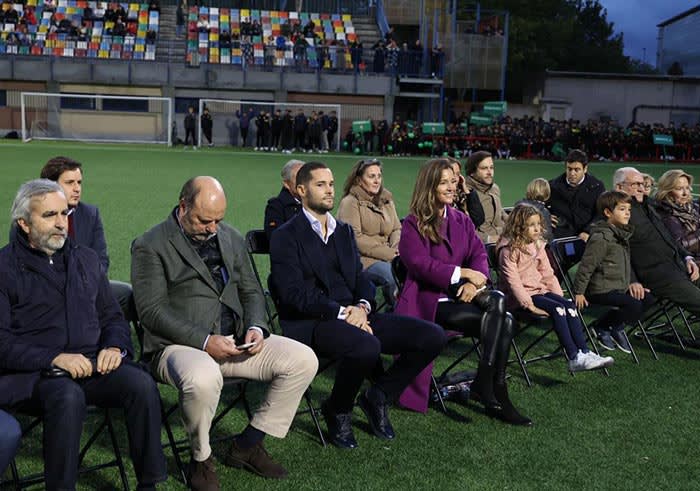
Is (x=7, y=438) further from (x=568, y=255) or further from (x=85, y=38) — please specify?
(x=85, y=38)

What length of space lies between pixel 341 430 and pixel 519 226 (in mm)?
2268

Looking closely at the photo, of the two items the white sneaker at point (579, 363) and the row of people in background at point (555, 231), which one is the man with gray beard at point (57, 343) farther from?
the white sneaker at point (579, 363)

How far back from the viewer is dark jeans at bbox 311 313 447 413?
4.91 meters

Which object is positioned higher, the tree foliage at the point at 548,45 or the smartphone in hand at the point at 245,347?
the tree foliage at the point at 548,45

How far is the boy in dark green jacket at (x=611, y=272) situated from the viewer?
6871 mm

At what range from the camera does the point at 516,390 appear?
A: 20.2 feet

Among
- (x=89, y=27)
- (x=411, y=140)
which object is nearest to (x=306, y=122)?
(x=411, y=140)

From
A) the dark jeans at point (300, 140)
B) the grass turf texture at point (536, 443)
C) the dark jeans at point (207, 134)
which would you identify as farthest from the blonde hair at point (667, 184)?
the dark jeans at point (207, 134)

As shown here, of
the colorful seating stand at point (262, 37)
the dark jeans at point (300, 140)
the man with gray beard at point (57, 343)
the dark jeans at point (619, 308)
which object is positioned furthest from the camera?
the colorful seating stand at point (262, 37)

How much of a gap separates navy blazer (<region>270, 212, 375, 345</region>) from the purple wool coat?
1.43 ft

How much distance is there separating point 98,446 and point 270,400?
107cm

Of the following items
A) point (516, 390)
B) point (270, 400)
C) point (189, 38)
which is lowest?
point (516, 390)

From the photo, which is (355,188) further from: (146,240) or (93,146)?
(93,146)

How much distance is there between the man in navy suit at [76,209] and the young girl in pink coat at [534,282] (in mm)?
2871
